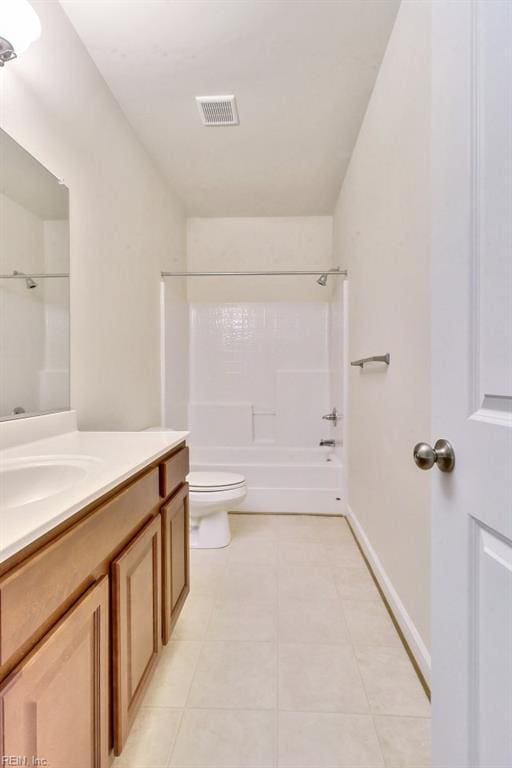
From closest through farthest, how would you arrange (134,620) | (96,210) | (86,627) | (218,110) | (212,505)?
(86,627), (134,620), (96,210), (218,110), (212,505)

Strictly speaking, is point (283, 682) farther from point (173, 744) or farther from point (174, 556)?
point (174, 556)

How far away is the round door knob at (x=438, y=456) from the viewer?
0.64 m

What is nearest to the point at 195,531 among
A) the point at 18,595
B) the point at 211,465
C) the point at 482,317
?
the point at 211,465

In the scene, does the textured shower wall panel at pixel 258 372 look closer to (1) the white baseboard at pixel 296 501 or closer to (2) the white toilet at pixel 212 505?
(1) the white baseboard at pixel 296 501

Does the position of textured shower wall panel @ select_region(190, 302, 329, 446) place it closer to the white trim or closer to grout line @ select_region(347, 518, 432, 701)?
the white trim

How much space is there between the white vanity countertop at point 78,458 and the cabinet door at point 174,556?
0.76 feet

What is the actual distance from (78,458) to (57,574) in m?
0.47

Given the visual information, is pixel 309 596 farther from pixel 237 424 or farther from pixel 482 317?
pixel 237 424

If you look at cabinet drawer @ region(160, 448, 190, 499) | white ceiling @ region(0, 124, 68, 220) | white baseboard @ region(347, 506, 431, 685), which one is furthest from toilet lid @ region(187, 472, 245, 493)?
white ceiling @ region(0, 124, 68, 220)

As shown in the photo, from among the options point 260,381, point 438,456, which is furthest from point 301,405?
point 438,456

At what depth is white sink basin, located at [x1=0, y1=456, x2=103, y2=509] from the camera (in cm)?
94

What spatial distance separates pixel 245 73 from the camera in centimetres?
181

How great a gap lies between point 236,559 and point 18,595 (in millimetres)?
1723

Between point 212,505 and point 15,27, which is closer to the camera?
point 15,27
